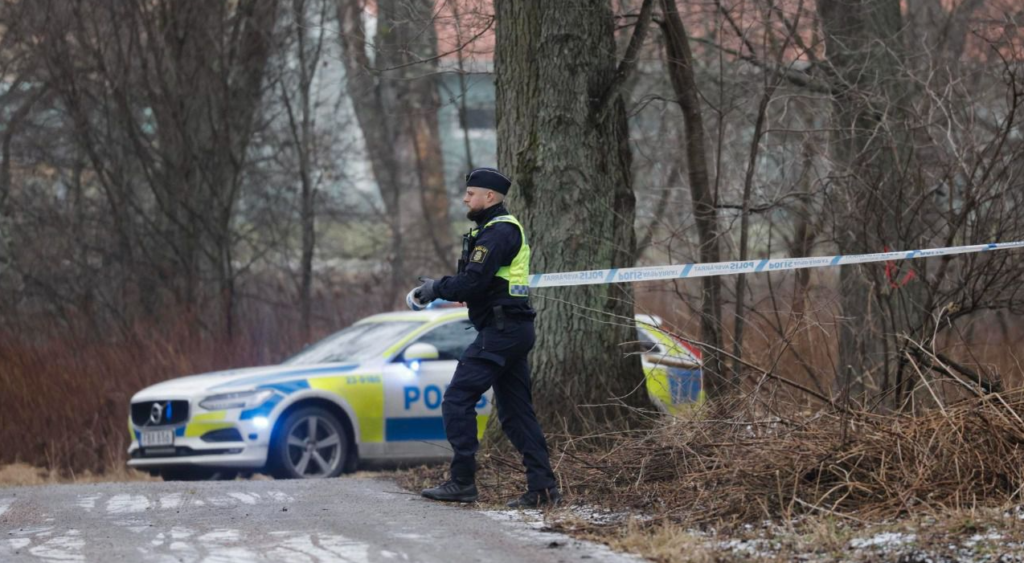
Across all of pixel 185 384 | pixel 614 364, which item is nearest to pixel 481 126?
pixel 185 384

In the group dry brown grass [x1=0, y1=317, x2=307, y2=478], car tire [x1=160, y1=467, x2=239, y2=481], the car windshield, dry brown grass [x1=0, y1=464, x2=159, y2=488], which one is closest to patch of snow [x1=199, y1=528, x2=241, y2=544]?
car tire [x1=160, y1=467, x2=239, y2=481]

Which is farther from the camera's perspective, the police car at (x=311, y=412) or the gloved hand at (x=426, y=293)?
the police car at (x=311, y=412)

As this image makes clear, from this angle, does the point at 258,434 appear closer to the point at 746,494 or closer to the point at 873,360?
the point at 873,360

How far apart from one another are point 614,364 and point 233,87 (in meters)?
10.3

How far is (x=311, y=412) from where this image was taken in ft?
38.2

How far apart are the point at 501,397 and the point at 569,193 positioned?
195 centimetres

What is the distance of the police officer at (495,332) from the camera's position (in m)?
7.40

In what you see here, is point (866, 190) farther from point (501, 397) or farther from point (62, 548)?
point (62, 548)

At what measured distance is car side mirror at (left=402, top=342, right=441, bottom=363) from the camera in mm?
11789

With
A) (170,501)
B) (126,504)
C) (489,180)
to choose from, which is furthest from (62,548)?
(489,180)

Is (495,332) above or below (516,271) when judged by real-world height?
below

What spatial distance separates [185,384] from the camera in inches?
471

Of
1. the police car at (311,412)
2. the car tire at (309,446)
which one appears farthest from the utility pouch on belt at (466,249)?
the car tire at (309,446)

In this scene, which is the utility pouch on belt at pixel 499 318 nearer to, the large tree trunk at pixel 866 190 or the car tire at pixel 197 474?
the large tree trunk at pixel 866 190
